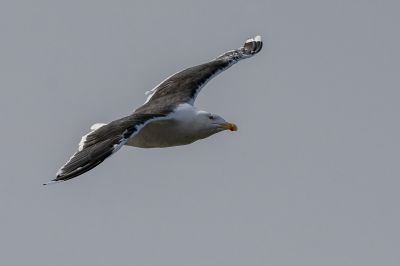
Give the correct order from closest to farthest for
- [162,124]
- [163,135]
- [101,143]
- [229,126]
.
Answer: [101,143], [162,124], [163,135], [229,126]

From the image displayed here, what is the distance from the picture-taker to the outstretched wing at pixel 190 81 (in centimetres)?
3128

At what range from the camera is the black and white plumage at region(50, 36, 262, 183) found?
2586cm

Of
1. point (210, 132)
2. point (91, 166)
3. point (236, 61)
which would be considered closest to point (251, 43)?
point (236, 61)

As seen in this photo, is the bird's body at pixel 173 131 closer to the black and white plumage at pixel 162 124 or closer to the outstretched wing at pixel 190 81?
the black and white plumage at pixel 162 124

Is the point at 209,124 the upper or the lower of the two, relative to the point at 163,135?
upper

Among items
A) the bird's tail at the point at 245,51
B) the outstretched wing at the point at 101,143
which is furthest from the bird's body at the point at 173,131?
the bird's tail at the point at 245,51

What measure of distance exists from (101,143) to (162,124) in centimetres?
260

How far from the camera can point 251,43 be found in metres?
37.0

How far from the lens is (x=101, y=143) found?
26.4 metres

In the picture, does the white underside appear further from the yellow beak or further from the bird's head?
the yellow beak

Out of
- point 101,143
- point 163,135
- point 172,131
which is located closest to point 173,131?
point 172,131

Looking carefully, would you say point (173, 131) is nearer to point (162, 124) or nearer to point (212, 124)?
point (162, 124)

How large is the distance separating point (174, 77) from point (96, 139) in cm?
719

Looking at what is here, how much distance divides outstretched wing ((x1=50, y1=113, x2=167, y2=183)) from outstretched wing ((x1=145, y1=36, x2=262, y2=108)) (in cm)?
318
